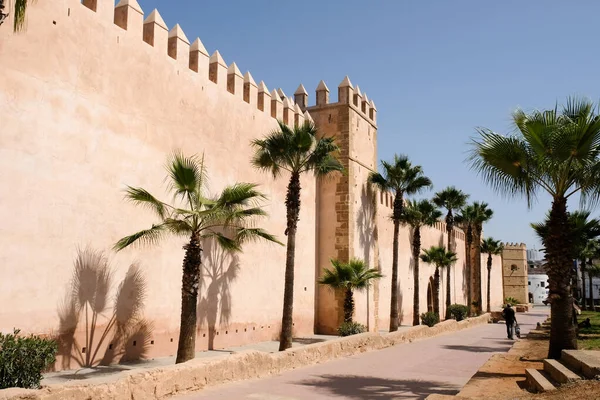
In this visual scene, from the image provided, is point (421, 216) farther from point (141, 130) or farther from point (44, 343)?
point (44, 343)

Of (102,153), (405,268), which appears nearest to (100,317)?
(102,153)

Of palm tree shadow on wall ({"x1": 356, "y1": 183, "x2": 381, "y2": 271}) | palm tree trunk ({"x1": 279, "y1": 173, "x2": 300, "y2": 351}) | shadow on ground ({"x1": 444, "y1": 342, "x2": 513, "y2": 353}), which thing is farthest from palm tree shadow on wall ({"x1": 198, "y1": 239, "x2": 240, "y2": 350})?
palm tree shadow on wall ({"x1": 356, "y1": 183, "x2": 381, "y2": 271})

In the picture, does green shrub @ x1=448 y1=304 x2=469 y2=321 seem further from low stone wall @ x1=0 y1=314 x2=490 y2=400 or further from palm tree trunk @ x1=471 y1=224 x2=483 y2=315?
low stone wall @ x1=0 y1=314 x2=490 y2=400

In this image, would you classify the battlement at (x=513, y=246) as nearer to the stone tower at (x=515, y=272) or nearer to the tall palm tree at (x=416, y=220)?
the stone tower at (x=515, y=272)

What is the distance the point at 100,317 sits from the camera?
10.8 metres

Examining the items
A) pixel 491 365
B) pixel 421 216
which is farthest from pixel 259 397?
pixel 421 216

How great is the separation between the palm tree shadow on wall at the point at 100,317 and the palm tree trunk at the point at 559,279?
808 cm

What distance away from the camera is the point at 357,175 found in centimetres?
2119

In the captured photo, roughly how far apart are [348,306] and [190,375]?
38.2ft

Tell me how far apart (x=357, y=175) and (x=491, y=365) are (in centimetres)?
1249

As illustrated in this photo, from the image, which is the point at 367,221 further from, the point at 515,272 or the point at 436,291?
the point at 515,272

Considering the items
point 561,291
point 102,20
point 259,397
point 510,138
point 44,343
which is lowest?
point 259,397

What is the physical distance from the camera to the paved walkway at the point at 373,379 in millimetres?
7344

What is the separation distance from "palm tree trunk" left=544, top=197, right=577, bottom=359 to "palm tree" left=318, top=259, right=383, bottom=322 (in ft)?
29.6
